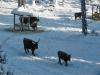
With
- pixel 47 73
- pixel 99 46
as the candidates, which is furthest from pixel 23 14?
pixel 47 73

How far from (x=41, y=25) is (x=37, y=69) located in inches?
665

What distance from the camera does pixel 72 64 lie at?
20406 millimetres

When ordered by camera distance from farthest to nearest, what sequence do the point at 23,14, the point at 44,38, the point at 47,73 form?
the point at 23,14
the point at 44,38
the point at 47,73

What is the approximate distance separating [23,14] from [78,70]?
41.2ft

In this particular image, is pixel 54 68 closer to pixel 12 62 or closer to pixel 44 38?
pixel 12 62

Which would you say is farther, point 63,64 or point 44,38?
point 44,38

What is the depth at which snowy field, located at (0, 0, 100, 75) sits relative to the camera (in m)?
19.1

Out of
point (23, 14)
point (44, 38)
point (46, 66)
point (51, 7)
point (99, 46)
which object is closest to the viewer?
point (46, 66)

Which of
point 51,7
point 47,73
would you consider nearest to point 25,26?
point 47,73

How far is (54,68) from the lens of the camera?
63.7ft

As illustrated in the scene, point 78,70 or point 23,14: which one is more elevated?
point 23,14

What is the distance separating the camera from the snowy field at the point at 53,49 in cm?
1912

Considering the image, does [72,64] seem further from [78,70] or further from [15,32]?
[15,32]

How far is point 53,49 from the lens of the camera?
79.7 ft
